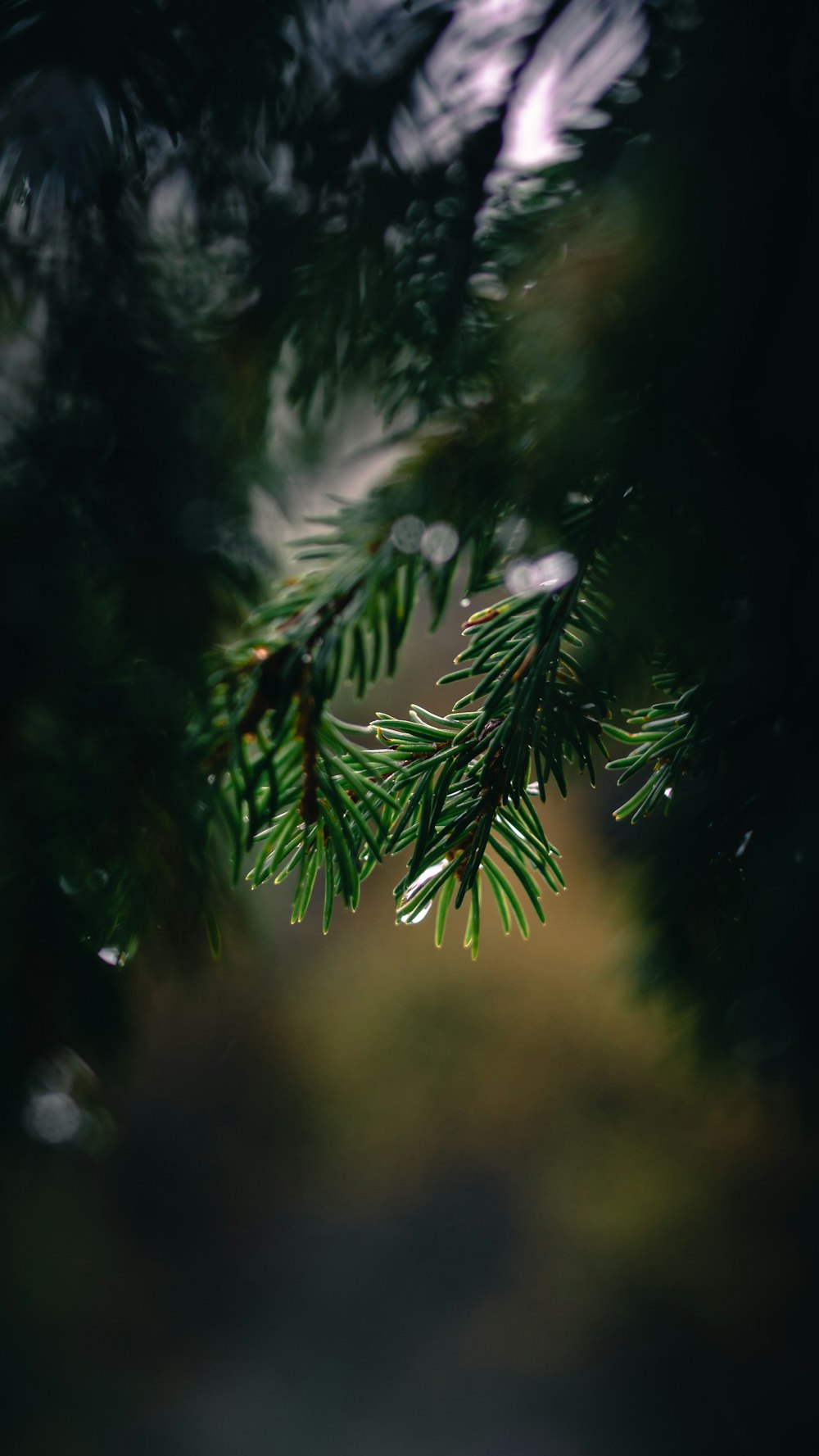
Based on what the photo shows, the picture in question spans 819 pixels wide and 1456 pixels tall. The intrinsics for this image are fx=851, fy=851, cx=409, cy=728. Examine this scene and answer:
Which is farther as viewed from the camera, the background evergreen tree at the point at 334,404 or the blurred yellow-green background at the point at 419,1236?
the blurred yellow-green background at the point at 419,1236

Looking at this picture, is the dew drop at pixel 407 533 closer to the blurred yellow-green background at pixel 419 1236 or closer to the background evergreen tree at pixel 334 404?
the background evergreen tree at pixel 334 404

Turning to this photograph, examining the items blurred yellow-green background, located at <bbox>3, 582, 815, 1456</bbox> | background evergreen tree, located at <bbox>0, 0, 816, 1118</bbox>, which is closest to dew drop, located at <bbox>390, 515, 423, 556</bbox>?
background evergreen tree, located at <bbox>0, 0, 816, 1118</bbox>

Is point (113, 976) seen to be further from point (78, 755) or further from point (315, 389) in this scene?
point (315, 389)

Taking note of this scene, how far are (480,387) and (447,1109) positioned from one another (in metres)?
1.88

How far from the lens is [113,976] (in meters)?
0.15

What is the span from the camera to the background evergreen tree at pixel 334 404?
153mm

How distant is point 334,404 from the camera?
0.71 ft

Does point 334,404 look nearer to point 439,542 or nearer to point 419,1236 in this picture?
point 439,542

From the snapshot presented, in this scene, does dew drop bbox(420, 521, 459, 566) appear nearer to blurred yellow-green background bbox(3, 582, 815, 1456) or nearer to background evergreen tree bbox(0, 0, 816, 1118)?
background evergreen tree bbox(0, 0, 816, 1118)

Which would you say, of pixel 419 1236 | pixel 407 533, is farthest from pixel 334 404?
pixel 419 1236

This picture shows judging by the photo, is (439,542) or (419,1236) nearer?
(439,542)

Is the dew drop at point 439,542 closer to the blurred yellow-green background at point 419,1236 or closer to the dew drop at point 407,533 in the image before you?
the dew drop at point 407,533

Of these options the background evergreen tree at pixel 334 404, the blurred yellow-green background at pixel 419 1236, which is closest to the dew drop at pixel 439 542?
the background evergreen tree at pixel 334 404

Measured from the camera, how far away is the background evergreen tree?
153mm
